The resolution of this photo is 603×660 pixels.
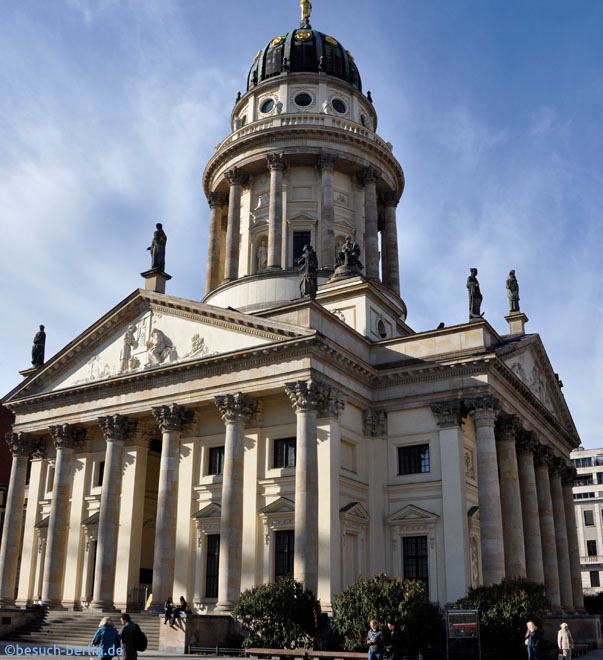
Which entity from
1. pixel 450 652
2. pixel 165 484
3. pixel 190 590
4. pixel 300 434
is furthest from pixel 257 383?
pixel 450 652

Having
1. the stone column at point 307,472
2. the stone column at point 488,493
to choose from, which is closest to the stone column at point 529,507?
the stone column at point 488,493

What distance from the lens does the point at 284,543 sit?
111 feet

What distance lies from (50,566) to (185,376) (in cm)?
1199

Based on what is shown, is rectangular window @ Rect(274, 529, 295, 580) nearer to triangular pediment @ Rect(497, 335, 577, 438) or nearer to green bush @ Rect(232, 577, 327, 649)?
green bush @ Rect(232, 577, 327, 649)

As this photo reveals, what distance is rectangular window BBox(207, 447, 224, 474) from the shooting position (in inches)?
1449

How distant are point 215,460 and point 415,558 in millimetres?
10432

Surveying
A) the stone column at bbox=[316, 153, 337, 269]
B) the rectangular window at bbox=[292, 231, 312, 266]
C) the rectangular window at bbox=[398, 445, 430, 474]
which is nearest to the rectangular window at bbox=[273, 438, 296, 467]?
the rectangular window at bbox=[398, 445, 430, 474]

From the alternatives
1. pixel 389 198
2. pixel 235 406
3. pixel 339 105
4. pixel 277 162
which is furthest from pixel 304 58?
pixel 235 406

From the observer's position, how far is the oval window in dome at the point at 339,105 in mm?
54791

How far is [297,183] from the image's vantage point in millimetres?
51594

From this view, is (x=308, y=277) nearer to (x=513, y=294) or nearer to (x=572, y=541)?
(x=513, y=294)

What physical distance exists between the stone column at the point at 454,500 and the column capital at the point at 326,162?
2082 centimetres

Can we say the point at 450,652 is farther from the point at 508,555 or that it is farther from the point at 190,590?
the point at 190,590

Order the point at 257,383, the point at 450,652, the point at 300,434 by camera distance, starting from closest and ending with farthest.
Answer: the point at 450,652
the point at 300,434
the point at 257,383
